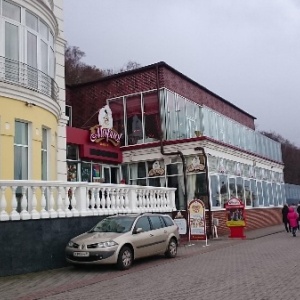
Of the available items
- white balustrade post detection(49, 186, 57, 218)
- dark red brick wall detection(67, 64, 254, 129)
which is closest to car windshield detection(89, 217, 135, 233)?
white balustrade post detection(49, 186, 57, 218)

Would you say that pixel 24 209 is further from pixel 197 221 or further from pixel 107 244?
pixel 197 221

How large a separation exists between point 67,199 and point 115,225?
5.33 feet

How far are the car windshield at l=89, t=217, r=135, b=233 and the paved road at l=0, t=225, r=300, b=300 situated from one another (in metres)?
1.09

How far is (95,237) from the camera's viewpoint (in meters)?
12.2

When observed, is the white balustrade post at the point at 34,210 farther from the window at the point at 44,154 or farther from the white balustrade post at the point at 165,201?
the white balustrade post at the point at 165,201

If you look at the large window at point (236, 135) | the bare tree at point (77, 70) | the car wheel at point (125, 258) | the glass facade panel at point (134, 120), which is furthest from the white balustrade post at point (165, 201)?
the bare tree at point (77, 70)

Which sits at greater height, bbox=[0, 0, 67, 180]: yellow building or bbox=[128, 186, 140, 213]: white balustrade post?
bbox=[0, 0, 67, 180]: yellow building

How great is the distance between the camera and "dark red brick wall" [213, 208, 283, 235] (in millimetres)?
23781

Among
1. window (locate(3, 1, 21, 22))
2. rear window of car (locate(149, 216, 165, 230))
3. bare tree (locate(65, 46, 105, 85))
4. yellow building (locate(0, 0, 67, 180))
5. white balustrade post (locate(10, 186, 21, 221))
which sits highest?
bare tree (locate(65, 46, 105, 85))

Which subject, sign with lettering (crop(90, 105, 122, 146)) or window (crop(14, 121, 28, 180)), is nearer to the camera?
window (crop(14, 121, 28, 180))

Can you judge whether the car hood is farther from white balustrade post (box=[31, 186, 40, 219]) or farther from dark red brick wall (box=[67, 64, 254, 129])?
dark red brick wall (box=[67, 64, 254, 129])

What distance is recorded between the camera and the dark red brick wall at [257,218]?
936 inches

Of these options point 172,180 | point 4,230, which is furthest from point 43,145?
point 172,180

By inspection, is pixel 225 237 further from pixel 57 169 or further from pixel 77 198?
pixel 77 198
